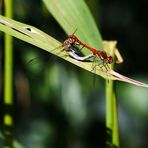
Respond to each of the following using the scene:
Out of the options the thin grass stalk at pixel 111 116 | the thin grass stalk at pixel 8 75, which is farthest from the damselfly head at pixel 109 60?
the thin grass stalk at pixel 8 75

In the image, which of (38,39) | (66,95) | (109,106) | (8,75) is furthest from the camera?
(66,95)

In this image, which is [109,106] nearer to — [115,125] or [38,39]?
[115,125]

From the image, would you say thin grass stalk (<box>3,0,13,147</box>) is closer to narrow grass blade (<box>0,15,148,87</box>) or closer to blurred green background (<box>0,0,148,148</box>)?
narrow grass blade (<box>0,15,148,87</box>)

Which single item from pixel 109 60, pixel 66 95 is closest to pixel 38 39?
pixel 109 60

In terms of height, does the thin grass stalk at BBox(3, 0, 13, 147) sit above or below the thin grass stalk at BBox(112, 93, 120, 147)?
above

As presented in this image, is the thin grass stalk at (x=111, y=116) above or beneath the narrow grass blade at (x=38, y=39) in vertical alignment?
beneath

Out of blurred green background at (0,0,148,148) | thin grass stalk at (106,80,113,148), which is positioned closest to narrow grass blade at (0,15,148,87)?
thin grass stalk at (106,80,113,148)

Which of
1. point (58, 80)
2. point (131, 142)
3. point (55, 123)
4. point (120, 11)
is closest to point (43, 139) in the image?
point (55, 123)

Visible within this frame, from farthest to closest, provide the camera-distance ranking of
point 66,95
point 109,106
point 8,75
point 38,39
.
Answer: point 66,95 → point 8,75 → point 109,106 → point 38,39

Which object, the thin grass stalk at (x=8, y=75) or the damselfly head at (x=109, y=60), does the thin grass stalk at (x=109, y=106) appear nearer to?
the damselfly head at (x=109, y=60)
